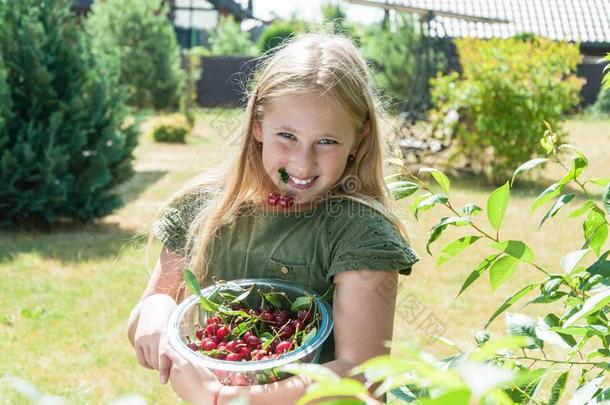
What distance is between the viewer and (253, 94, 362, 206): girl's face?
1664 mm

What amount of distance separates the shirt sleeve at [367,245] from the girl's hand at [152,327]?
1.34 feet

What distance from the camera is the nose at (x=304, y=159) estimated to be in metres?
1.66

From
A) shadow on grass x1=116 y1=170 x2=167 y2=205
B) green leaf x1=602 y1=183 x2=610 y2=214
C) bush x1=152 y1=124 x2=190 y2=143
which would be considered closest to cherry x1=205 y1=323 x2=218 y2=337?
green leaf x1=602 y1=183 x2=610 y2=214

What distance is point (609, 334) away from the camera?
1.11 m

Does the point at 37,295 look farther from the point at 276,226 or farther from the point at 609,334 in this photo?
the point at 609,334

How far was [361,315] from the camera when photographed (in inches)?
60.8

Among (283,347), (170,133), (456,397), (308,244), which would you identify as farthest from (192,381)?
(170,133)

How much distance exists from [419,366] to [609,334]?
786mm

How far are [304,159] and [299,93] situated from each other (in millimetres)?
155

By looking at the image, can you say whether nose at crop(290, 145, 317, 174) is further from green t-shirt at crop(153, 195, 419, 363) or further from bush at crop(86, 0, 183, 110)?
bush at crop(86, 0, 183, 110)

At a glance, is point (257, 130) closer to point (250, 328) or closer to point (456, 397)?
point (250, 328)

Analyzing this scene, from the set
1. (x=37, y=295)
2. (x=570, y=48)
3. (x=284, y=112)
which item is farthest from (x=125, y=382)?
(x=570, y=48)

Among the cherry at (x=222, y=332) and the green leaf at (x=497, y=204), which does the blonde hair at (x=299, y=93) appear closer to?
the cherry at (x=222, y=332)

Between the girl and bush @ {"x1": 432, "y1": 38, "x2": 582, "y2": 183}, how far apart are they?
6903 mm
